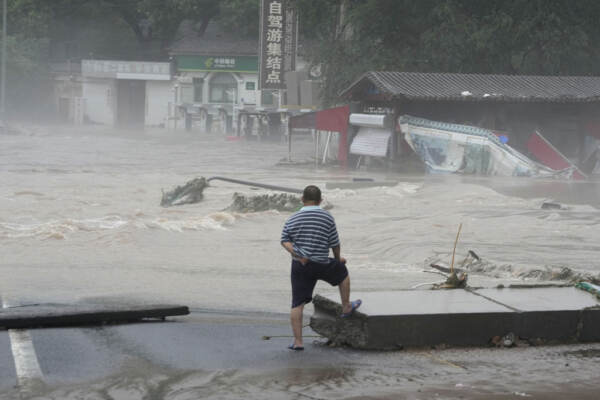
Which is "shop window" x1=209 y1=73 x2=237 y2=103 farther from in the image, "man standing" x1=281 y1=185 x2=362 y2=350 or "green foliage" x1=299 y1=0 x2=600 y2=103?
"man standing" x1=281 y1=185 x2=362 y2=350

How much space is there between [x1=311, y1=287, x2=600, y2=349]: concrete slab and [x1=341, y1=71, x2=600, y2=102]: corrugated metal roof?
744 inches

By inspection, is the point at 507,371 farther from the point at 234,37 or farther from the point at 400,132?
the point at 234,37

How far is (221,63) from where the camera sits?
2120 inches

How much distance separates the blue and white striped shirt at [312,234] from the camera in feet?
22.1

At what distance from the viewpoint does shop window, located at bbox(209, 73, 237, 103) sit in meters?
54.3

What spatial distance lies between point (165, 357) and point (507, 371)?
2638 millimetres

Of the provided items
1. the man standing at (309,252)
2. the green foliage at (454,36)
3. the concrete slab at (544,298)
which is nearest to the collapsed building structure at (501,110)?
the green foliage at (454,36)

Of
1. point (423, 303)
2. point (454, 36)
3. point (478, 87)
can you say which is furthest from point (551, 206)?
point (454, 36)

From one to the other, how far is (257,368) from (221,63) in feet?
161

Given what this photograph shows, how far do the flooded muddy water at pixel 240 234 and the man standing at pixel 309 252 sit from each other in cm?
195

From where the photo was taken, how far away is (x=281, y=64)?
3878 centimetres

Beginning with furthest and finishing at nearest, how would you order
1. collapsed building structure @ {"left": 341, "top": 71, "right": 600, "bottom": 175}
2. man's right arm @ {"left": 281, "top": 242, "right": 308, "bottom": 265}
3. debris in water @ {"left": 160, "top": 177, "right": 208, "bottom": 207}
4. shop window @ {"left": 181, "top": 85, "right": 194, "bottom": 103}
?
1. shop window @ {"left": 181, "top": 85, "right": 194, "bottom": 103}
2. collapsed building structure @ {"left": 341, "top": 71, "right": 600, "bottom": 175}
3. debris in water @ {"left": 160, "top": 177, "right": 208, "bottom": 207}
4. man's right arm @ {"left": 281, "top": 242, "right": 308, "bottom": 265}

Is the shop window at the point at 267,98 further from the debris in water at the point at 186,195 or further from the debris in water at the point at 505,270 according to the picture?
the debris in water at the point at 505,270

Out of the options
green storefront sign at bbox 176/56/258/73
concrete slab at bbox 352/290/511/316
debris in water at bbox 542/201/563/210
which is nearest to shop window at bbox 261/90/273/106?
green storefront sign at bbox 176/56/258/73
